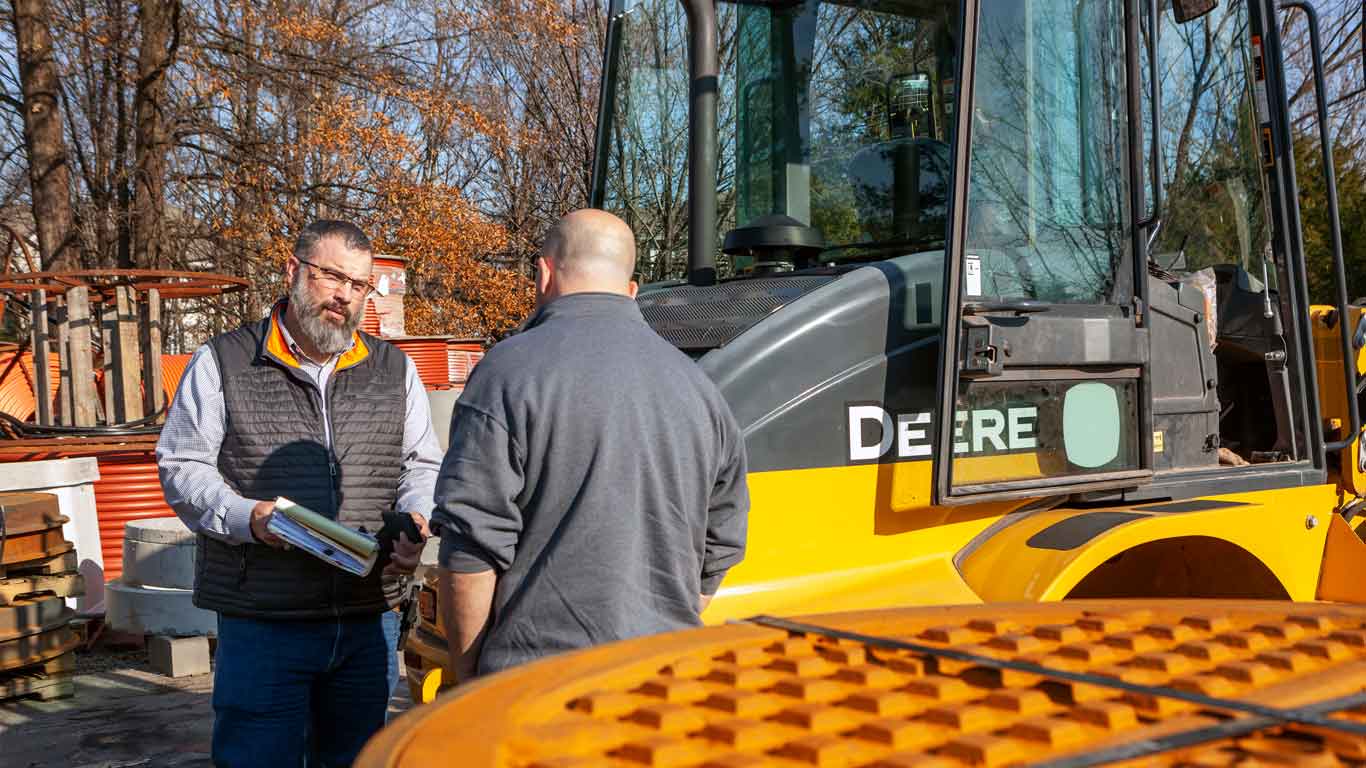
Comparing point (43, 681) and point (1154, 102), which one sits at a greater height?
point (1154, 102)

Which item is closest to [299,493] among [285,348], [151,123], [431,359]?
[285,348]

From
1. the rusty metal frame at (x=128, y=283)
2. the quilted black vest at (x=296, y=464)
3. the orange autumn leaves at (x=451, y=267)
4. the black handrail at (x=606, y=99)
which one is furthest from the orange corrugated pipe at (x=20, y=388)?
the orange autumn leaves at (x=451, y=267)

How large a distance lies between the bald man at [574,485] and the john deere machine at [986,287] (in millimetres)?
561

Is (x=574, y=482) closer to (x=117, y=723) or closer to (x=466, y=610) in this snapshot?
(x=466, y=610)

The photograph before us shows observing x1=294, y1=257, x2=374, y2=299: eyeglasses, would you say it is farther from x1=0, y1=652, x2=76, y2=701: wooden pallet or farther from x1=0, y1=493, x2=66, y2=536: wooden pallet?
x1=0, y1=652, x2=76, y2=701: wooden pallet

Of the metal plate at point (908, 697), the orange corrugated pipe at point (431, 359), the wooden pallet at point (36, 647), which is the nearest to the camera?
the metal plate at point (908, 697)

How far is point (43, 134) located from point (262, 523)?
43.8ft

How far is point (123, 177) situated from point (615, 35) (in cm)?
1552

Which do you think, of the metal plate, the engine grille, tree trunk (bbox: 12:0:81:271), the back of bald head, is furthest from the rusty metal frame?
the metal plate

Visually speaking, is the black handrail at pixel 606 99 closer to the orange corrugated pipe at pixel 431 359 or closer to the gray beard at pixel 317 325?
the gray beard at pixel 317 325

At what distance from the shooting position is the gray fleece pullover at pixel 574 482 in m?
2.60

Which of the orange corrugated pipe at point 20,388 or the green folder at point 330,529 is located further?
the orange corrugated pipe at point 20,388

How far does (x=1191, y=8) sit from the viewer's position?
3963 millimetres

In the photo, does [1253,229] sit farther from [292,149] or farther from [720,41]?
[292,149]
